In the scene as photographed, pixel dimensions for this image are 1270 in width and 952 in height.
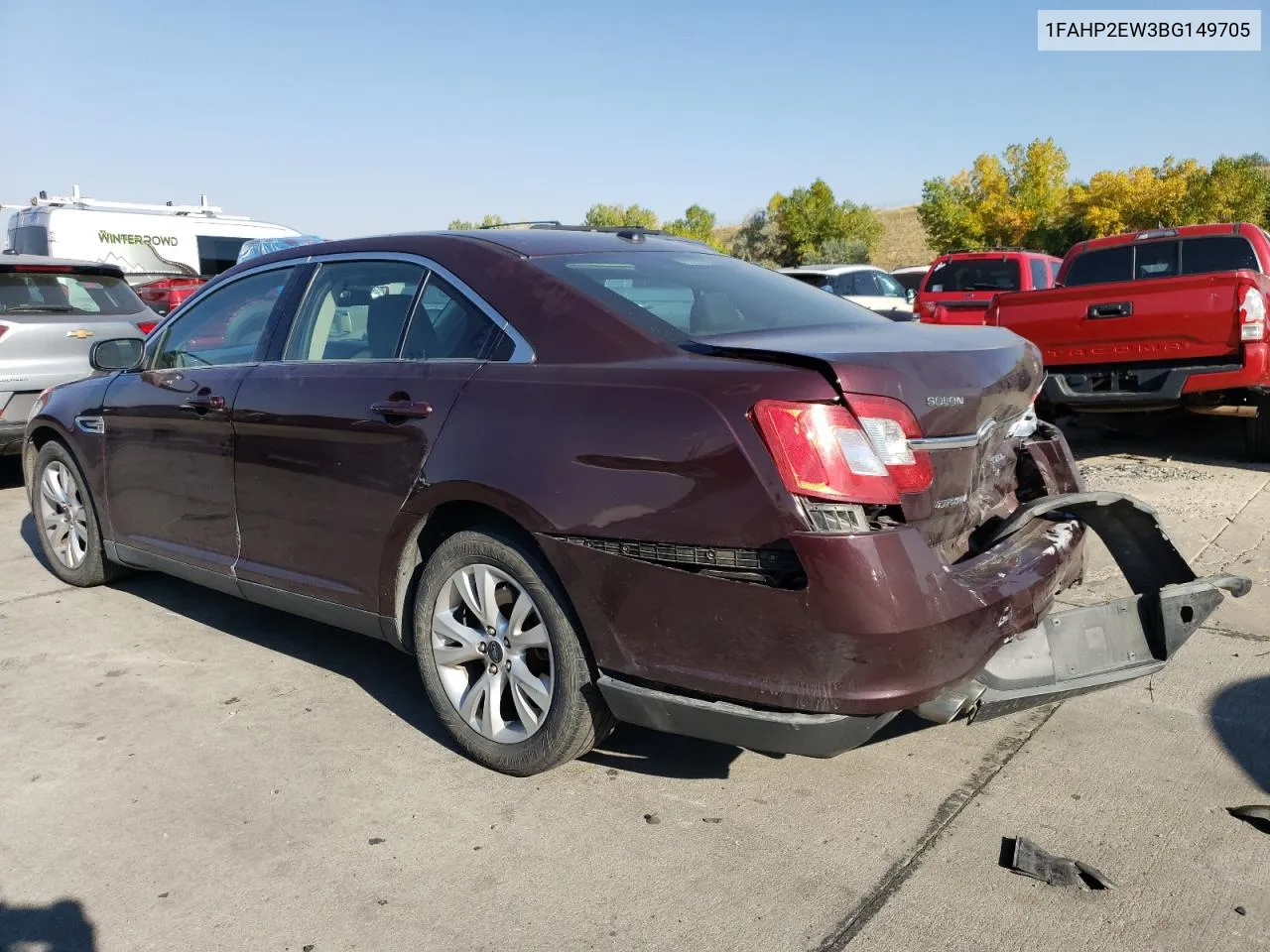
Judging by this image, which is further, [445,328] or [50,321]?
[50,321]

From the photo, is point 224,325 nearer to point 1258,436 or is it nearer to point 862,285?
point 1258,436

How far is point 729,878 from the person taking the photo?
9.21ft

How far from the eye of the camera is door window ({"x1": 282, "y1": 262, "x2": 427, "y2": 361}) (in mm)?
3766

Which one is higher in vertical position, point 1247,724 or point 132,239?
point 132,239

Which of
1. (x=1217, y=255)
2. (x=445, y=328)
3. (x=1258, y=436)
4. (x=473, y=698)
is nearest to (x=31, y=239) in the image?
(x=445, y=328)

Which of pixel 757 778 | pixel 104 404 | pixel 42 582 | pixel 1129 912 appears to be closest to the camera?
pixel 1129 912

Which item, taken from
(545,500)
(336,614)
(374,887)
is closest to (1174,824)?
(545,500)

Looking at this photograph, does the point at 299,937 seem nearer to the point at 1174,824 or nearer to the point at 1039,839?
the point at 1039,839

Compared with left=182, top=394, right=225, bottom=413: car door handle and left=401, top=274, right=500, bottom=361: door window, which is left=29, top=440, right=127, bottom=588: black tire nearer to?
left=182, top=394, right=225, bottom=413: car door handle

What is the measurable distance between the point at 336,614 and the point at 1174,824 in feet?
9.04

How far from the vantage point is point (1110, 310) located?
24.5 feet

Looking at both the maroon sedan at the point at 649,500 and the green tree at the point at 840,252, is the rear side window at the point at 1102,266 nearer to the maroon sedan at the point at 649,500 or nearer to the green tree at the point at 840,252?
the maroon sedan at the point at 649,500

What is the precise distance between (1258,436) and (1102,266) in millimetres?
2384

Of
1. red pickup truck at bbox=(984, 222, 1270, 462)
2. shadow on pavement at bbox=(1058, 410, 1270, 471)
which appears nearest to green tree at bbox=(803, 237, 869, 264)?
shadow on pavement at bbox=(1058, 410, 1270, 471)
